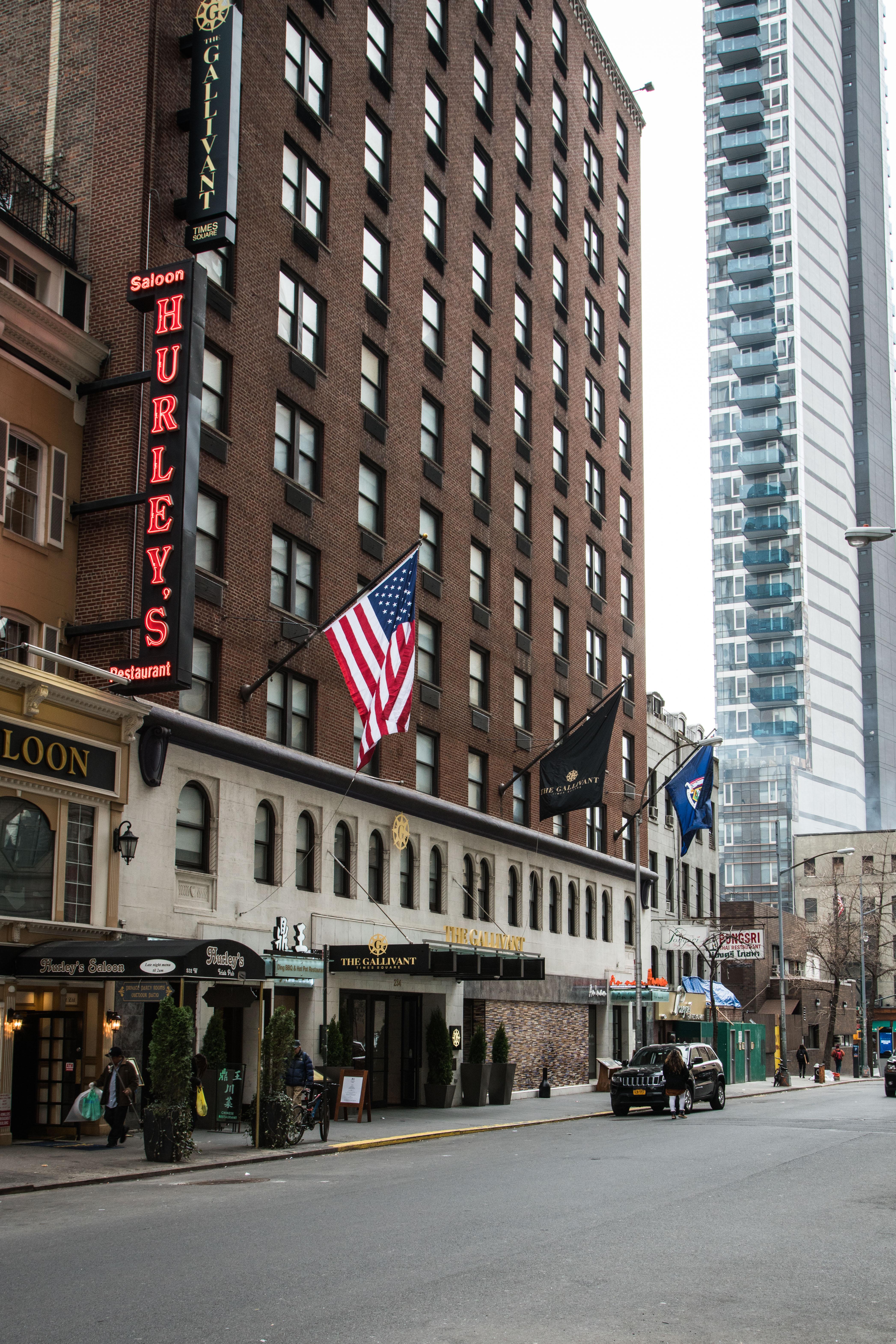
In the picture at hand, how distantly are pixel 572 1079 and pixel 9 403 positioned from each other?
3172 cm

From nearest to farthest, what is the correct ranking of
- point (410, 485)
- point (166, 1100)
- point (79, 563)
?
point (166, 1100)
point (79, 563)
point (410, 485)

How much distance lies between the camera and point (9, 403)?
25.4 meters

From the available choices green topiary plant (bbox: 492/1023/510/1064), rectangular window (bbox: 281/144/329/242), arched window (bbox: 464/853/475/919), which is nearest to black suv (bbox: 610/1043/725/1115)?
green topiary plant (bbox: 492/1023/510/1064)

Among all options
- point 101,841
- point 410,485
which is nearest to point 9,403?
point 101,841

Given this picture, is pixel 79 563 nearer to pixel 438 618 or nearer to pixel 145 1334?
pixel 438 618

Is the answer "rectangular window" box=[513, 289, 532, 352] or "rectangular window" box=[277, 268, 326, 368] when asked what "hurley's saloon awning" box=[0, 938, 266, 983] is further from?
"rectangular window" box=[513, 289, 532, 352]

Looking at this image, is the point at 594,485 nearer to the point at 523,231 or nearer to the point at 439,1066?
the point at 523,231

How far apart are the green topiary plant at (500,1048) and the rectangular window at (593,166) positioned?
3495cm

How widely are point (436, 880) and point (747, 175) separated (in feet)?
487

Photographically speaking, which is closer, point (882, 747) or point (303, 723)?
point (303, 723)

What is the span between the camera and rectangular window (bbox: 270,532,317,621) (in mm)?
31984

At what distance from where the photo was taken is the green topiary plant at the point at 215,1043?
89.0 ft

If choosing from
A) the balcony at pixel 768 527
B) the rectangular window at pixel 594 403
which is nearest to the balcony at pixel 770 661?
the balcony at pixel 768 527

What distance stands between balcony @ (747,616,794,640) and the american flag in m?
132
